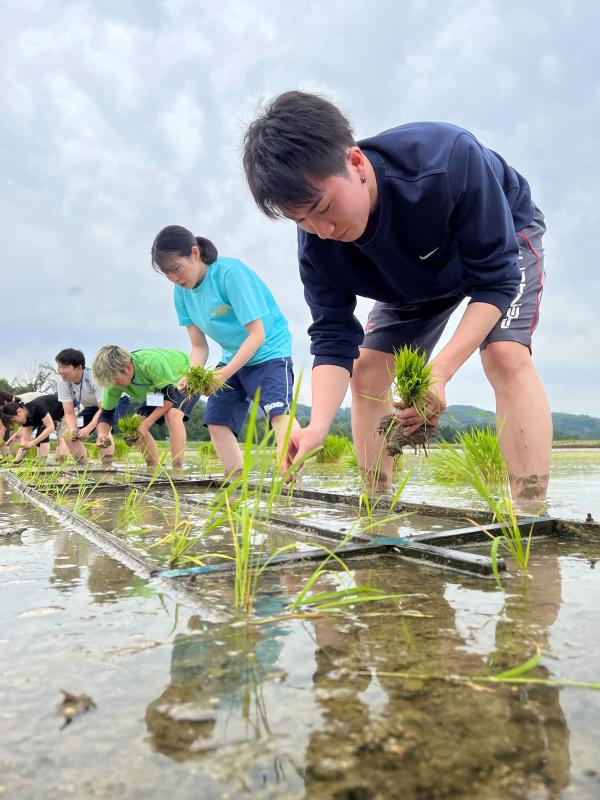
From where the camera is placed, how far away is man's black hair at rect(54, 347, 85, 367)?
7660 millimetres

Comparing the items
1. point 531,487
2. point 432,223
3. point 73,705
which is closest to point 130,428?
point 531,487

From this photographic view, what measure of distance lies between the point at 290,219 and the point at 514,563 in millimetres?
1209

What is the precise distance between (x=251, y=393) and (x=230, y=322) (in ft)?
1.68

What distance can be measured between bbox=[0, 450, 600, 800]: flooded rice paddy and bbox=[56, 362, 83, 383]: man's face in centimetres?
673

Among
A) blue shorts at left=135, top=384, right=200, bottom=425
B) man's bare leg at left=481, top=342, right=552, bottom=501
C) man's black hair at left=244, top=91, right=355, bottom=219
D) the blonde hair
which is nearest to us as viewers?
man's black hair at left=244, top=91, right=355, bottom=219

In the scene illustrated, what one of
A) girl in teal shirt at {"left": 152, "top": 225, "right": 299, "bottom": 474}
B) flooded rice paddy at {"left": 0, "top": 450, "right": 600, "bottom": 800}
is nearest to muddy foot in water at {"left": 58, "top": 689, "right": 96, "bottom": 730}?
flooded rice paddy at {"left": 0, "top": 450, "right": 600, "bottom": 800}

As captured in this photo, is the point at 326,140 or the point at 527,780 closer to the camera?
the point at 527,780

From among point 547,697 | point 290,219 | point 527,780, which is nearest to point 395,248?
point 290,219

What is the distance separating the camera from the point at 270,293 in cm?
454

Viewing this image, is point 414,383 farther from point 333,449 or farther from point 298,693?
point 333,449

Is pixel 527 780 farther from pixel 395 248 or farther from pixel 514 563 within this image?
pixel 395 248

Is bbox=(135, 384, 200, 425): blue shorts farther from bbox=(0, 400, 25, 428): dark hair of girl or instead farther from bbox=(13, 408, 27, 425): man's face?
bbox=(0, 400, 25, 428): dark hair of girl

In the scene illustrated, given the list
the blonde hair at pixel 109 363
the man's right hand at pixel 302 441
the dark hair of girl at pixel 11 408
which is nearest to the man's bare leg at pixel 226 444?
the blonde hair at pixel 109 363

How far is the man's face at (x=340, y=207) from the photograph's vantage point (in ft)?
6.26
